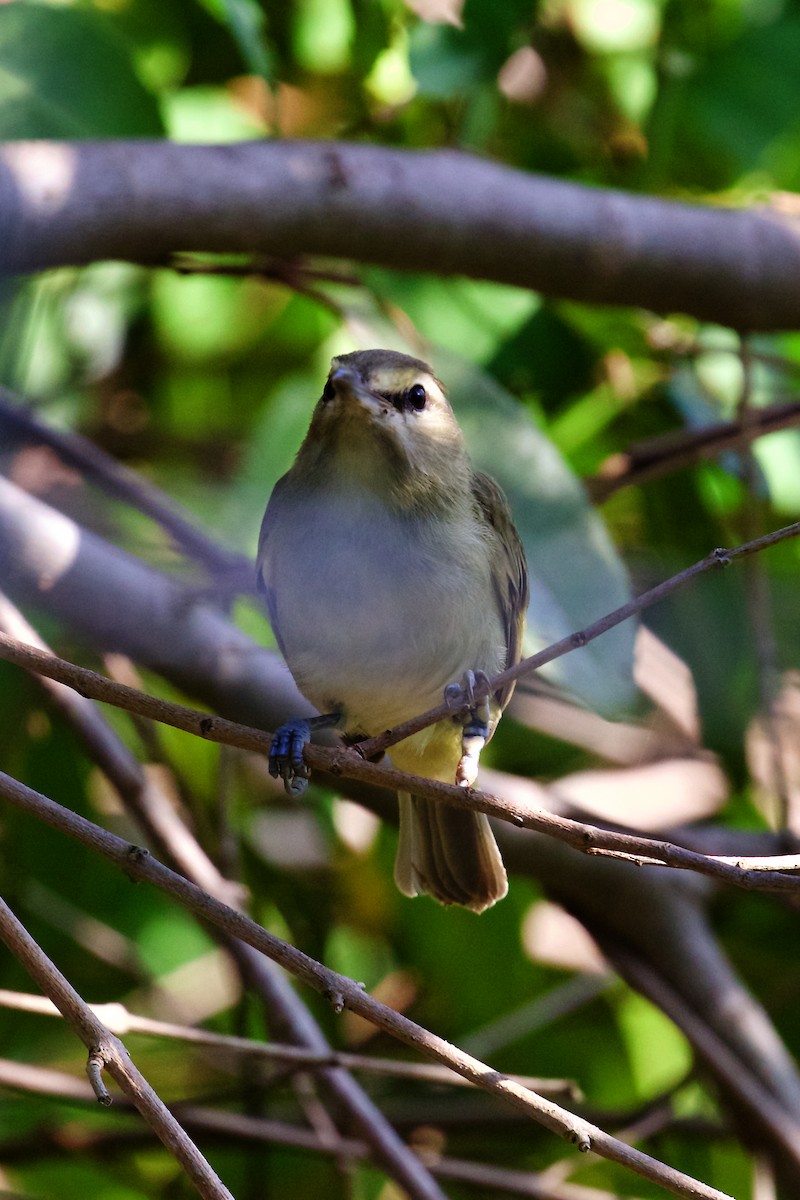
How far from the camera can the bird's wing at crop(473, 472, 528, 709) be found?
2555mm

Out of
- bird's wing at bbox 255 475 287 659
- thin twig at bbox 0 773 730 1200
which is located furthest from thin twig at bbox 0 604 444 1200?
thin twig at bbox 0 773 730 1200

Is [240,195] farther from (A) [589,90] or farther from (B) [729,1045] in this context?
(B) [729,1045]

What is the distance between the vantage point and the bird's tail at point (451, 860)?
265cm

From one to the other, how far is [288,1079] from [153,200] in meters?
2.03

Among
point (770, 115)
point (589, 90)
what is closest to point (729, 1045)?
point (770, 115)

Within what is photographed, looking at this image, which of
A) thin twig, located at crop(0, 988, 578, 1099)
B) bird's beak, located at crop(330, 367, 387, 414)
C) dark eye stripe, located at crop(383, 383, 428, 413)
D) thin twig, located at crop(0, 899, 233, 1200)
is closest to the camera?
thin twig, located at crop(0, 899, 233, 1200)

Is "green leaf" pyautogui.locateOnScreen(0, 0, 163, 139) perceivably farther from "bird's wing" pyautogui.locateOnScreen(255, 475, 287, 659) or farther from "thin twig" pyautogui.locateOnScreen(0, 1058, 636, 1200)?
"thin twig" pyautogui.locateOnScreen(0, 1058, 636, 1200)

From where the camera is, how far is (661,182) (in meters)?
3.92

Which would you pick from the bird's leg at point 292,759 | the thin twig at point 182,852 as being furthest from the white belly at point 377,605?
the thin twig at point 182,852

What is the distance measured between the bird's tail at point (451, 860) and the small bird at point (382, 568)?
214mm

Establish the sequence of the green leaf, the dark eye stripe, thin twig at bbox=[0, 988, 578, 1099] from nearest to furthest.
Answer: thin twig at bbox=[0, 988, 578, 1099], the dark eye stripe, the green leaf

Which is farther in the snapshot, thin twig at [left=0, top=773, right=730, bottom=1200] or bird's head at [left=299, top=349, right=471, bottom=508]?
bird's head at [left=299, top=349, right=471, bottom=508]

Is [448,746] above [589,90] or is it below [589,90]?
below

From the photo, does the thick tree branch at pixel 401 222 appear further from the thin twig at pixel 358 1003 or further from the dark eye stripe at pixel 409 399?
the thin twig at pixel 358 1003
